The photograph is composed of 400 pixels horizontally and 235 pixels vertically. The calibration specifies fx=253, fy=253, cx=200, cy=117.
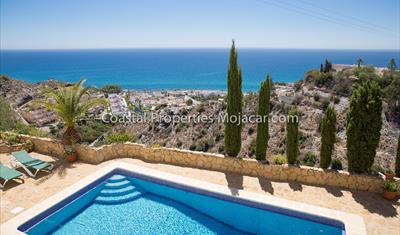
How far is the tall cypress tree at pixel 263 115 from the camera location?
947 cm

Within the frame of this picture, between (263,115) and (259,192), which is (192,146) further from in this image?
(259,192)

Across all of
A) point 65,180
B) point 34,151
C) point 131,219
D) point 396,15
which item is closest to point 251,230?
point 131,219

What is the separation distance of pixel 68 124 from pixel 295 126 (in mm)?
9291

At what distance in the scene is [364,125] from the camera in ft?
26.8

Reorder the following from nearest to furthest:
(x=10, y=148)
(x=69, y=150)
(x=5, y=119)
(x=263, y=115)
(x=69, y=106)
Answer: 1. (x=263, y=115)
2. (x=69, y=150)
3. (x=69, y=106)
4. (x=10, y=148)
5. (x=5, y=119)

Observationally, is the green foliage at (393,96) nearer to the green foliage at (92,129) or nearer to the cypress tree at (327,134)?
the cypress tree at (327,134)

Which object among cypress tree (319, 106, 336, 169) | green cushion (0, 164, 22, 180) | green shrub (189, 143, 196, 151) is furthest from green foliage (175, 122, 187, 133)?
cypress tree (319, 106, 336, 169)

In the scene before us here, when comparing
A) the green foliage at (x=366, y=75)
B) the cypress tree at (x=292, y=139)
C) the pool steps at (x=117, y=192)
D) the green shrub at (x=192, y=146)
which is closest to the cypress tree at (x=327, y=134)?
the cypress tree at (x=292, y=139)

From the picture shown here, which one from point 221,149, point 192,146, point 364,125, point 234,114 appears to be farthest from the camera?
point 192,146

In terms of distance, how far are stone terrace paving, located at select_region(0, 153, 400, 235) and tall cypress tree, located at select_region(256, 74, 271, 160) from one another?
3.62ft

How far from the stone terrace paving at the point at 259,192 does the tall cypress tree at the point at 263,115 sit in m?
1.10

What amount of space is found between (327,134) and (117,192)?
25.0ft

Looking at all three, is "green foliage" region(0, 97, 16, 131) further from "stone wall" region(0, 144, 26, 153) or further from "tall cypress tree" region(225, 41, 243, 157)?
"tall cypress tree" region(225, 41, 243, 157)

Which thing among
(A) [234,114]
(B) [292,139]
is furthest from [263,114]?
(B) [292,139]
